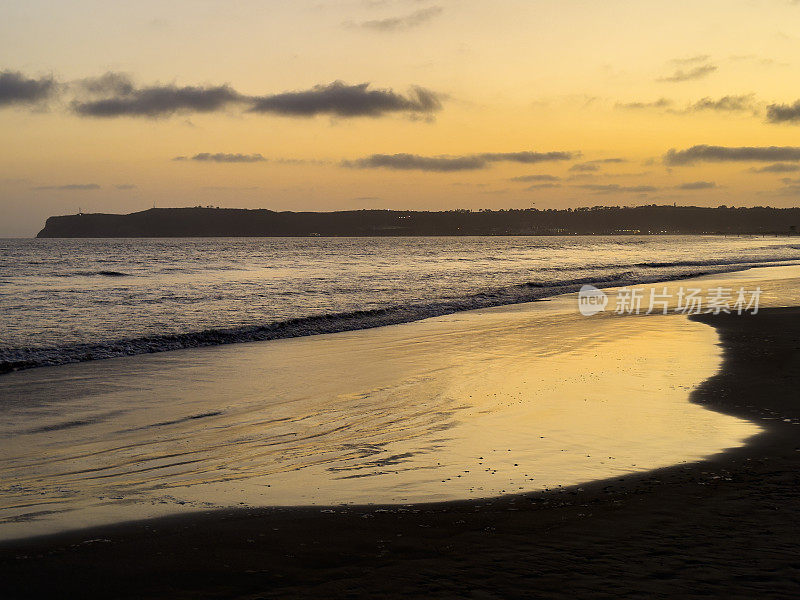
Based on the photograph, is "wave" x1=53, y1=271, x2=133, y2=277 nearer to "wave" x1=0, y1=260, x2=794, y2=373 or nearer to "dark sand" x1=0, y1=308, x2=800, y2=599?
"wave" x1=0, y1=260, x2=794, y2=373

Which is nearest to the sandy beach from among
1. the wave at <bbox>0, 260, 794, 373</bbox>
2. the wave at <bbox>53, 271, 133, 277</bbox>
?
the wave at <bbox>0, 260, 794, 373</bbox>

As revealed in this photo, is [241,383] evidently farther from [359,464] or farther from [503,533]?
[503,533]

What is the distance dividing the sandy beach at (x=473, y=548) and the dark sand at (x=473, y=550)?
0.01 metres

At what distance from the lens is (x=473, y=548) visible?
4996mm

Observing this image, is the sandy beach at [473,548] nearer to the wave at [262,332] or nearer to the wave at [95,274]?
the wave at [262,332]

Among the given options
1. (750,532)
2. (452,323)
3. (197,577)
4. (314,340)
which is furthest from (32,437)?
(452,323)

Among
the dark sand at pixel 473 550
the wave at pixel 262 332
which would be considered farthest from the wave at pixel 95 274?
the dark sand at pixel 473 550

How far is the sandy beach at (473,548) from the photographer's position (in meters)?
4.36

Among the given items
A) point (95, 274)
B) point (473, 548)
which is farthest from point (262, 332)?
point (95, 274)

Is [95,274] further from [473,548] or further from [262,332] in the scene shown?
[473,548]

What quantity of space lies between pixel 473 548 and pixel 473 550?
4cm

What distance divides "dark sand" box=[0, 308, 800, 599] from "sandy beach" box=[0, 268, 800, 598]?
1 centimetres

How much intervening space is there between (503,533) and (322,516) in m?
1.53

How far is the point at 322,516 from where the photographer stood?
5.82 metres
